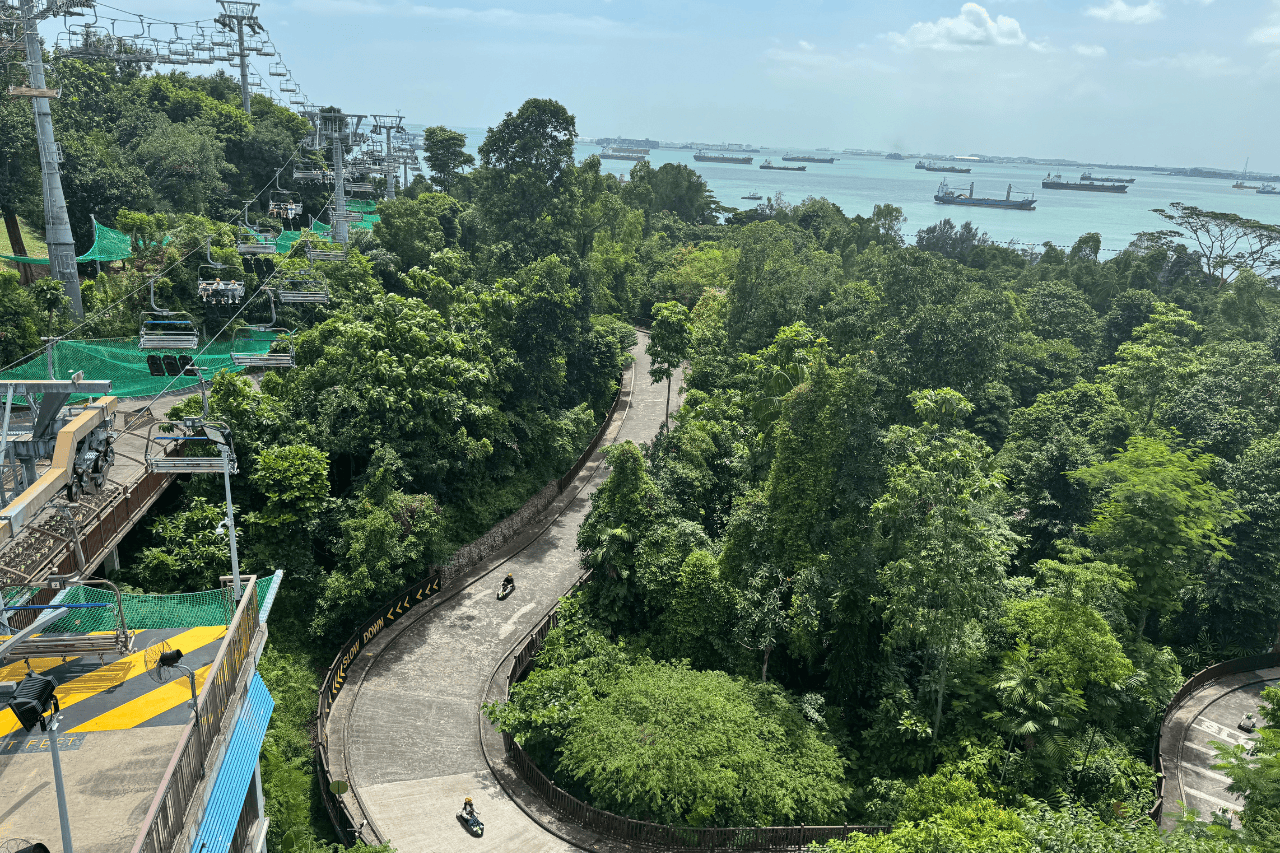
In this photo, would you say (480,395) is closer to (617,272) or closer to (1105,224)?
(617,272)

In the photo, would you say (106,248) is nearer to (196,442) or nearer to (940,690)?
(196,442)

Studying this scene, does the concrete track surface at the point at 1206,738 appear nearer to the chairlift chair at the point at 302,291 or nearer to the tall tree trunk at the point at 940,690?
the tall tree trunk at the point at 940,690

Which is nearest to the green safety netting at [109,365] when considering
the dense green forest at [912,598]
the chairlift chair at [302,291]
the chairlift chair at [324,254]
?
the chairlift chair at [302,291]

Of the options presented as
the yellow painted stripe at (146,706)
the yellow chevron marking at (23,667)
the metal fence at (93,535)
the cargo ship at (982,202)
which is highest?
the cargo ship at (982,202)

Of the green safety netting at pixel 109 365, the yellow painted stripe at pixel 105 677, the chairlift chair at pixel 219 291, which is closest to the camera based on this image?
the yellow painted stripe at pixel 105 677

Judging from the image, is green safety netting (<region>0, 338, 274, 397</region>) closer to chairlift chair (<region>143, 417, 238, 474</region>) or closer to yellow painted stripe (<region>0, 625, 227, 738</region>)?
chairlift chair (<region>143, 417, 238, 474</region>)

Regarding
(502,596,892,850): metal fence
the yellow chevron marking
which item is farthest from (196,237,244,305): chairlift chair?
(502,596,892,850): metal fence

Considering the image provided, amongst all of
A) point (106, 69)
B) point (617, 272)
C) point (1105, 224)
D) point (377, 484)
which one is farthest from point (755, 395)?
point (1105, 224)
